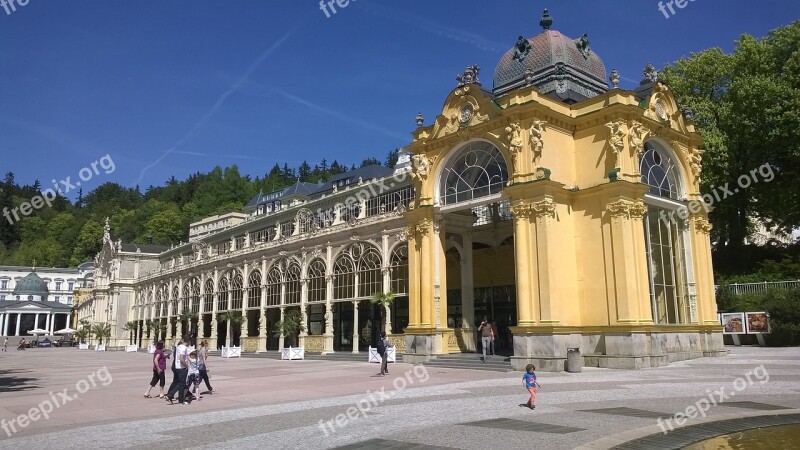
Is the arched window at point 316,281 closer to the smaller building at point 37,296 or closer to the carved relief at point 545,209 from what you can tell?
the carved relief at point 545,209

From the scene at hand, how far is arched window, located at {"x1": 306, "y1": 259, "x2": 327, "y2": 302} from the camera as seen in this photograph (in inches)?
1711

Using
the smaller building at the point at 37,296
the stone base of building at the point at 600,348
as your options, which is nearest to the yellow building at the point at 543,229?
the stone base of building at the point at 600,348

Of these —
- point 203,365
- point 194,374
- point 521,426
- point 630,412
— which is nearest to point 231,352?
point 203,365

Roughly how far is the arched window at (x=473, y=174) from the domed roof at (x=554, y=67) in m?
4.53

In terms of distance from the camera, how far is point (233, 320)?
173 feet

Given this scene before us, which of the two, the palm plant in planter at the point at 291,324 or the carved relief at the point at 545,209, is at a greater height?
the carved relief at the point at 545,209

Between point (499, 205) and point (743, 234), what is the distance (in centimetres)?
2065

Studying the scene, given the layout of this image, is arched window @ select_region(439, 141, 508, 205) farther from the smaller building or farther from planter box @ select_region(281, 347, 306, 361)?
the smaller building

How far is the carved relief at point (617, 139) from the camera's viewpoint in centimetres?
2573

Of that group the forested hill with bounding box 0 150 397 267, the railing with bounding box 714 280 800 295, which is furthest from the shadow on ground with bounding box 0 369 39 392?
the forested hill with bounding box 0 150 397 267

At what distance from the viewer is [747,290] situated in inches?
1492

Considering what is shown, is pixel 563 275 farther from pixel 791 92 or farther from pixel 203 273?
pixel 203 273
